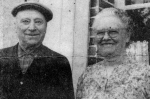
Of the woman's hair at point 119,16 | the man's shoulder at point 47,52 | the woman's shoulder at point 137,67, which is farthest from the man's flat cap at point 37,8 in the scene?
the woman's shoulder at point 137,67

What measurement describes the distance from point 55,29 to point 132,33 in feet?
1.42

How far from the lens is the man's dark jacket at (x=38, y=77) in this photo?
137 centimetres

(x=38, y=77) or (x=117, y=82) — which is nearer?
(x=117, y=82)

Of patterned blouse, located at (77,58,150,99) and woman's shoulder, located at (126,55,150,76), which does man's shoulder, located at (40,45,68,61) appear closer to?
patterned blouse, located at (77,58,150,99)

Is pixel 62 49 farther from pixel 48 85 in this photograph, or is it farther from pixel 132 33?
pixel 132 33

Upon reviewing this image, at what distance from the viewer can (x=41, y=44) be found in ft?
4.66

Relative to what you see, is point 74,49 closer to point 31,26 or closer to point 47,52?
point 47,52

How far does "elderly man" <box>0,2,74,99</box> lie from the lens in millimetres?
1376

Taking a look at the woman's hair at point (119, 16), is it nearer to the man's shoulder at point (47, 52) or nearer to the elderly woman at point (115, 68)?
the elderly woman at point (115, 68)

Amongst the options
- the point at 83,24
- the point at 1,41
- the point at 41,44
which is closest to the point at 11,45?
the point at 1,41

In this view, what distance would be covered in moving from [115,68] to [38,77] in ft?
1.47

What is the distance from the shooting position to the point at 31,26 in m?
1.37

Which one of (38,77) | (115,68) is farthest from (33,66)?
(115,68)

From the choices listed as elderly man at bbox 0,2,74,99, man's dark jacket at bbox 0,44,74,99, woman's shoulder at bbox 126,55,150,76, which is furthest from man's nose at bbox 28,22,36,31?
woman's shoulder at bbox 126,55,150,76
